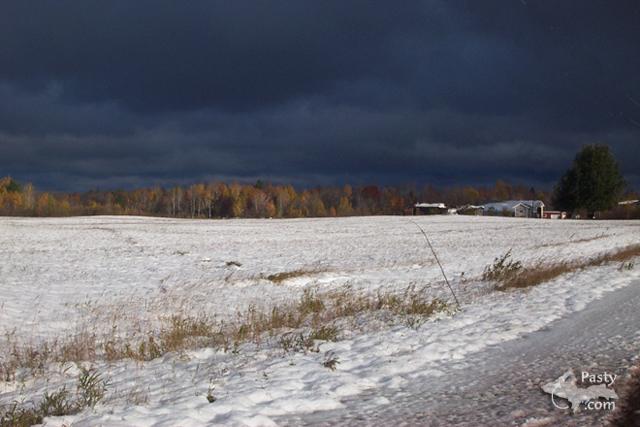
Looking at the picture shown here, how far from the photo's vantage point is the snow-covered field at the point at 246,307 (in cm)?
567

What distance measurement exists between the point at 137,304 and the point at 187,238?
22.7m

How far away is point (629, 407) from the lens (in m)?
4.79

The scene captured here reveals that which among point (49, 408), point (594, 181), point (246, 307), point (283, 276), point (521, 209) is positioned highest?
point (594, 181)

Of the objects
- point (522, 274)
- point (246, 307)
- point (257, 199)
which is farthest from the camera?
point (257, 199)

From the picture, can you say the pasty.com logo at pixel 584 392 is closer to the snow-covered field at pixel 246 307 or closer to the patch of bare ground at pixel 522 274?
the snow-covered field at pixel 246 307

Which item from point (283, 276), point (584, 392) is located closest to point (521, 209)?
point (283, 276)

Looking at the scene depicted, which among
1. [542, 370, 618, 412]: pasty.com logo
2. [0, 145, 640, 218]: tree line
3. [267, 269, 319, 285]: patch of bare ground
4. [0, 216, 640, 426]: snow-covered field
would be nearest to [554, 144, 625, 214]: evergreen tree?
[0, 145, 640, 218]: tree line

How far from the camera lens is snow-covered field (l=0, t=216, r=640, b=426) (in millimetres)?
5672

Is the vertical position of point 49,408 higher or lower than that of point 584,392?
lower

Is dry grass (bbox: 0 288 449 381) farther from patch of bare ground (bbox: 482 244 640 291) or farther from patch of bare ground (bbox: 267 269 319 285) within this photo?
patch of bare ground (bbox: 267 269 319 285)

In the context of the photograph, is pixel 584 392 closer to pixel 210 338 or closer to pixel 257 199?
pixel 210 338

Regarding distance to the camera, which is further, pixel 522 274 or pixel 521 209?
pixel 521 209

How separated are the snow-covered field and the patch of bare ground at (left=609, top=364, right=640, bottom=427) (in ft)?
6.68

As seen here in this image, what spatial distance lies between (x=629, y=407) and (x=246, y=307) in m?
10.8
